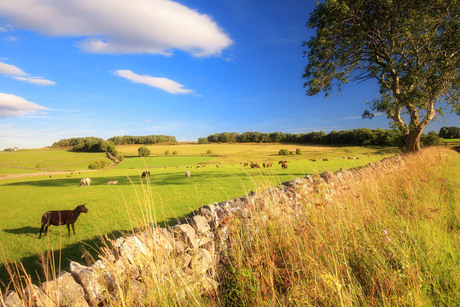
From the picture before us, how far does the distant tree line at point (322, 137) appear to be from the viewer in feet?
177

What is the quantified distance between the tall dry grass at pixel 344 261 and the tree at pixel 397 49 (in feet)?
39.6

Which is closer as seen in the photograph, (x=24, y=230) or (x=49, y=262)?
(x=49, y=262)

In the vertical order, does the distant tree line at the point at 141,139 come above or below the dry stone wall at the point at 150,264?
above

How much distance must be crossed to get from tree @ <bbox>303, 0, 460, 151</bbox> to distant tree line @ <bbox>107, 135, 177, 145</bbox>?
73048 millimetres

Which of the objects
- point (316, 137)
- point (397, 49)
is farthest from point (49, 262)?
point (316, 137)

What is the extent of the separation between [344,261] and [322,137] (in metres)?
70.8

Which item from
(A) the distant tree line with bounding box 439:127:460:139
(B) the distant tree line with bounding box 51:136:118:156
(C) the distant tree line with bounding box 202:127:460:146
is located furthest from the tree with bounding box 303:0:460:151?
(A) the distant tree line with bounding box 439:127:460:139

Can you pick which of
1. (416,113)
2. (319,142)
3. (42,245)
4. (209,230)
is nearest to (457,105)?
(416,113)

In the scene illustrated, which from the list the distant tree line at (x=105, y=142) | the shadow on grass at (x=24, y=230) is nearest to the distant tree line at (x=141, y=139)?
the distant tree line at (x=105, y=142)

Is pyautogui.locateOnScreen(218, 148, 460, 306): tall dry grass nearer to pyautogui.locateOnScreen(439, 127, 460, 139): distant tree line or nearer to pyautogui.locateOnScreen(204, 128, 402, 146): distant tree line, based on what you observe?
pyautogui.locateOnScreen(204, 128, 402, 146): distant tree line

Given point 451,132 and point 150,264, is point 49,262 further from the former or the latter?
point 451,132

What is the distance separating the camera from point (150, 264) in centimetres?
254

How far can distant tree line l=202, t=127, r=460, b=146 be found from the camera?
177 ft

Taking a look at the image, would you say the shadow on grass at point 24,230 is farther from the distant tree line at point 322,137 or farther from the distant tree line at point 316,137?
the distant tree line at point 316,137
